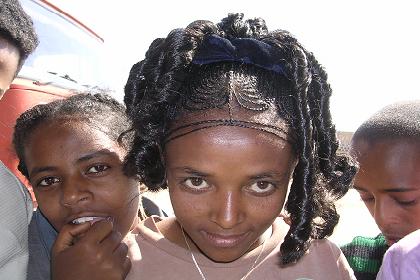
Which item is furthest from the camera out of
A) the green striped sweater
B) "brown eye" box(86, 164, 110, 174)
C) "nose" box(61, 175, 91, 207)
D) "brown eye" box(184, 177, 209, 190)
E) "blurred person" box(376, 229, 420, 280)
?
the green striped sweater

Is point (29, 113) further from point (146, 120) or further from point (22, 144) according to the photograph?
point (146, 120)

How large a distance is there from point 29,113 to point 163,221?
79cm

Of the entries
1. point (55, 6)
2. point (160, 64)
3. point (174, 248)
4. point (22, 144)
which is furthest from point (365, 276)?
point (55, 6)

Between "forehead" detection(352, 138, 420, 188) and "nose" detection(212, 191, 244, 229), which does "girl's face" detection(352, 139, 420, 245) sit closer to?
"forehead" detection(352, 138, 420, 188)

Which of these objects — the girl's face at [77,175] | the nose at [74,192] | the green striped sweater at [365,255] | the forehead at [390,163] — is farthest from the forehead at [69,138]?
the green striped sweater at [365,255]

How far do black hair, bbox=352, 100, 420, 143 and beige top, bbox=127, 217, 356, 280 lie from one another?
66 cm

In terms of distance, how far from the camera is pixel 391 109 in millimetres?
2504

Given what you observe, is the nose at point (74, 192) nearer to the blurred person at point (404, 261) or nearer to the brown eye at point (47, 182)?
the brown eye at point (47, 182)

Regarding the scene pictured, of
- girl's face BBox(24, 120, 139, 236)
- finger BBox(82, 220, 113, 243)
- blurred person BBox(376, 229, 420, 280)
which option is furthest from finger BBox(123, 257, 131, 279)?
blurred person BBox(376, 229, 420, 280)

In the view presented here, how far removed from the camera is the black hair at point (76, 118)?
2.12 metres

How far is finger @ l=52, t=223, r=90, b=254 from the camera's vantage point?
71.8 inches

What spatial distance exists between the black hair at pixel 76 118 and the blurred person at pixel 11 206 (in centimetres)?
18

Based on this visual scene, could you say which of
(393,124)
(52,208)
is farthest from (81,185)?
(393,124)

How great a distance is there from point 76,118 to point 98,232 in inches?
20.8
